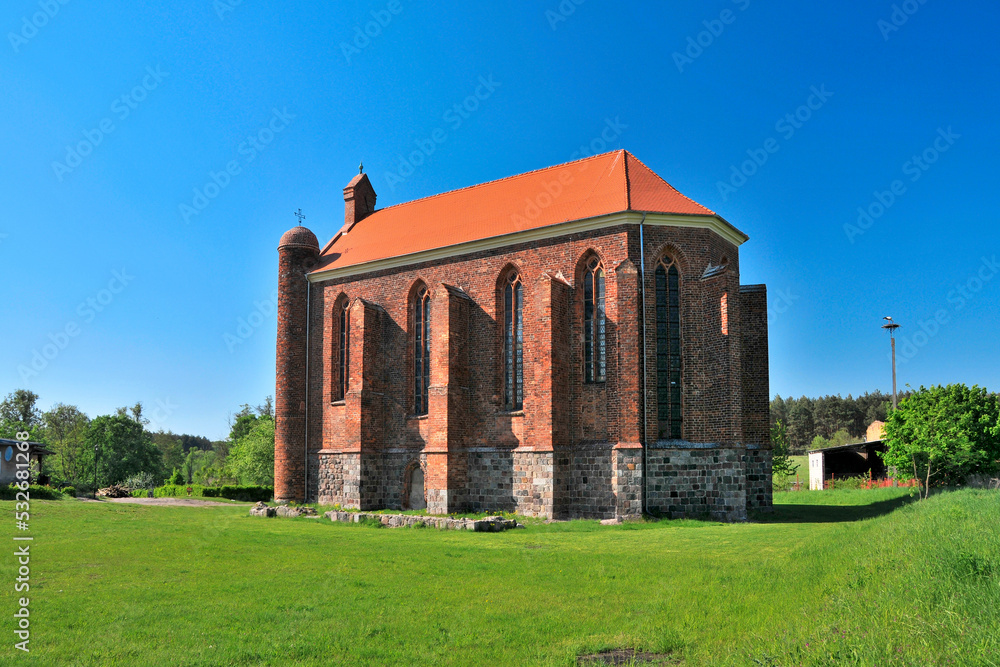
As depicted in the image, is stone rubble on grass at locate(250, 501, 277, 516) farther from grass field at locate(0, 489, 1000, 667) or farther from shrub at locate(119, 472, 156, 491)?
shrub at locate(119, 472, 156, 491)

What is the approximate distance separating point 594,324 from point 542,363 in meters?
2.31

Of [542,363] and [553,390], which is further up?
[542,363]

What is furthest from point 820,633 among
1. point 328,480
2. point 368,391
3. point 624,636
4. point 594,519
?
point 328,480

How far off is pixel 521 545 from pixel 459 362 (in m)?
11.2

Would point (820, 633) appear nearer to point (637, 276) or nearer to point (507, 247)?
point (637, 276)

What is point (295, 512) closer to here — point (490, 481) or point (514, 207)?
point (490, 481)

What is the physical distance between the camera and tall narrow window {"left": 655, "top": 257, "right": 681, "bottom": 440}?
23078 millimetres

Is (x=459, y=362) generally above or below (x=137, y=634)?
above

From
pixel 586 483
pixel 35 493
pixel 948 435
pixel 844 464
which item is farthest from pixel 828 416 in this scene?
pixel 35 493

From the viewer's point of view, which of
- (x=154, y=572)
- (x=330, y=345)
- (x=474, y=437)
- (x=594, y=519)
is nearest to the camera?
(x=154, y=572)

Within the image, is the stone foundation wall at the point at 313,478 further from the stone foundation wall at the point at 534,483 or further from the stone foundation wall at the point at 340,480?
the stone foundation wall at the point at 534,483

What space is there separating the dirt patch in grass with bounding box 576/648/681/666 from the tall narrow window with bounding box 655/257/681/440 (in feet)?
54.3

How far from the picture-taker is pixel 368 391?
28.3 m

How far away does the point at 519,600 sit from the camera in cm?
927
